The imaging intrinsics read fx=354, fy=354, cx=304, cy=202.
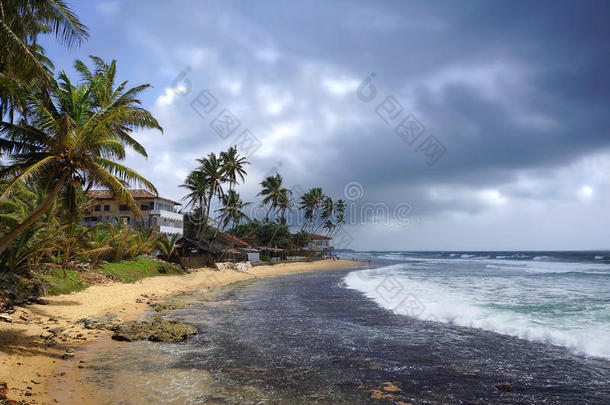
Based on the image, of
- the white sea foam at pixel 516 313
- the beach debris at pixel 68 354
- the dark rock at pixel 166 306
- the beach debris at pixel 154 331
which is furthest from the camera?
the dark rock at pixel 166 306

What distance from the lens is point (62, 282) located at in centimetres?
1478

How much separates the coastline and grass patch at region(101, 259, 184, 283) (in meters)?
1.60

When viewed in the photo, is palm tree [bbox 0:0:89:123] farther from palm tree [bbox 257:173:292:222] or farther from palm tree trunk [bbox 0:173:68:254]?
palm tree [bbox 257:173:292:222]

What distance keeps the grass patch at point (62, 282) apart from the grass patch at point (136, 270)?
3.74 meters

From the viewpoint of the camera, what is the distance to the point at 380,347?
9.36 m

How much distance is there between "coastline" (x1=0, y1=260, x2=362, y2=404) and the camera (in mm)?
6199

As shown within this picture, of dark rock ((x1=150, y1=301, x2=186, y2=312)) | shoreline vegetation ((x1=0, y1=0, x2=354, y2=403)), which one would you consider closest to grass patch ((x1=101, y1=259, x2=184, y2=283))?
shoreline vegetation ((x1=0, y1=0, x2=354, y2=403))

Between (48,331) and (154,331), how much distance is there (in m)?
2.61

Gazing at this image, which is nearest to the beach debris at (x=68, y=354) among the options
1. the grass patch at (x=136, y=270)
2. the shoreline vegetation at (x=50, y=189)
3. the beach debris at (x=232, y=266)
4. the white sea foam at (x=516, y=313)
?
the shoreline vegetation at (x=50, y=189)

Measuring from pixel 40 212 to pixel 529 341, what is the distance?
13.8 metres

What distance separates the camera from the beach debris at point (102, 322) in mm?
10625

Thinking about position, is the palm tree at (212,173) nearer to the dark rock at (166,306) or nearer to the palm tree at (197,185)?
the palm tree at (197,185)

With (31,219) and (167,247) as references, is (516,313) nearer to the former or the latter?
(31,219)

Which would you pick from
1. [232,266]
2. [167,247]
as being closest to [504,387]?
[167,247]
